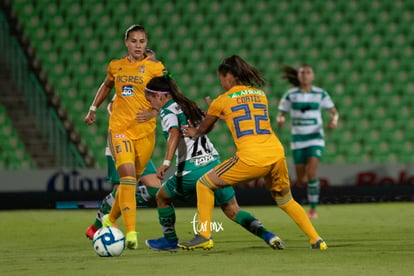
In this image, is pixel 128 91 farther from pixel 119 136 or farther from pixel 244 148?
pixel 244 148

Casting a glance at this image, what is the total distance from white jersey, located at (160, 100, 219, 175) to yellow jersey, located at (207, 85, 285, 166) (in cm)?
40

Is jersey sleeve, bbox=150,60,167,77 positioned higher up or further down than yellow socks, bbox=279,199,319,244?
higher up

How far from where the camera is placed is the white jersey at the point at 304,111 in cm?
1179

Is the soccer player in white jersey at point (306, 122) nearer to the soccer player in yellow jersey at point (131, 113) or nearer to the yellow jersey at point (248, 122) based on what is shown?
the soccer player in yellow jersey at point (131, 113)

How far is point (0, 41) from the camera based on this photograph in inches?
657

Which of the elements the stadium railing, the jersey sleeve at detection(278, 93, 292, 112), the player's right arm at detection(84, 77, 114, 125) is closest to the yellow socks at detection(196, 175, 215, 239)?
the player's right arm at detection(84, 77, 114, 125)

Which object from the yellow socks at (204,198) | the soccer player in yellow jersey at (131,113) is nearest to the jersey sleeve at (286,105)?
the soccer player in yellow jersey at (131,113)

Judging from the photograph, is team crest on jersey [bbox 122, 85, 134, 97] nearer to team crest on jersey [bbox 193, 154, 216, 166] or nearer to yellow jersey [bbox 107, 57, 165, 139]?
yellow jersey [bbox 107, 57, 165, 139]

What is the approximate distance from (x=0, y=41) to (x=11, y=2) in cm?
136

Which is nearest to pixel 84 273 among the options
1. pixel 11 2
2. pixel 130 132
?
pixel 130 132

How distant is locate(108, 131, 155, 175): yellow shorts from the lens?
7.53 meters

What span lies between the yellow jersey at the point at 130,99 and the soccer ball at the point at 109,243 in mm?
1280

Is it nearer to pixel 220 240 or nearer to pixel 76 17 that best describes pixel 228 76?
pixel 220 240

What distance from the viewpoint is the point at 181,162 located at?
7129 millimetres
